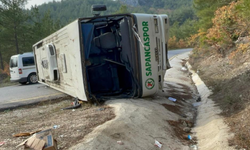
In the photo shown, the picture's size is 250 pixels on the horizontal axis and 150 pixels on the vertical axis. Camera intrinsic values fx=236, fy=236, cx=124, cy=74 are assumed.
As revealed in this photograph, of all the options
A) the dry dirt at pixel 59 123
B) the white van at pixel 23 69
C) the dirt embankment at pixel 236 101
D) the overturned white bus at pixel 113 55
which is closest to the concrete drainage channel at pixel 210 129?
the dirt embankment at pixel 236 101

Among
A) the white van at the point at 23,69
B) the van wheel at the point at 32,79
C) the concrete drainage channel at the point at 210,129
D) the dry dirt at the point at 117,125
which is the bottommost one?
the concrete drainage channel at the point at 210,129

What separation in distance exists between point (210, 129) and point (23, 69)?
1102 cm

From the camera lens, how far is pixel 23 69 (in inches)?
513

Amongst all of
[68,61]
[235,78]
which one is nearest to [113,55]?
[68,61]

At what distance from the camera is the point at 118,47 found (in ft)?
22.3

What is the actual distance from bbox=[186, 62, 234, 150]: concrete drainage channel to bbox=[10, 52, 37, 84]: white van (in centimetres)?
976

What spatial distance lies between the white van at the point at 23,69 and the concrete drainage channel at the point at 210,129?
9.76 m

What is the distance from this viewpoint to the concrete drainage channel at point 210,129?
4.23 metres

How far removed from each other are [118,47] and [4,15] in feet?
64.9

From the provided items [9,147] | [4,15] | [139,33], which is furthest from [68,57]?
[4,15]

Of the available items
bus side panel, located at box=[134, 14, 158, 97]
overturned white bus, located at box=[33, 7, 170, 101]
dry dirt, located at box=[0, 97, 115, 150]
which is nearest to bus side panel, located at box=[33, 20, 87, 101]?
overturned white bus, located at box=[33, 7, 170, 101]

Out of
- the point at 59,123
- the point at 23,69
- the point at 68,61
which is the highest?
the point at 68,61

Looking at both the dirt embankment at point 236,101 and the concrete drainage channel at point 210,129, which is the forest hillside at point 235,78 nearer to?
the dirt embankment at point 236,101

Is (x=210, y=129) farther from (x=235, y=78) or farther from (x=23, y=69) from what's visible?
(x=23, y=69)
